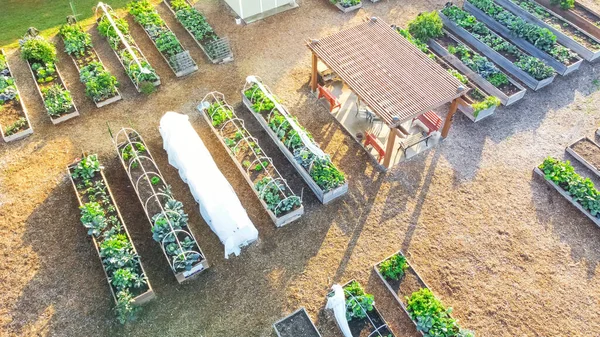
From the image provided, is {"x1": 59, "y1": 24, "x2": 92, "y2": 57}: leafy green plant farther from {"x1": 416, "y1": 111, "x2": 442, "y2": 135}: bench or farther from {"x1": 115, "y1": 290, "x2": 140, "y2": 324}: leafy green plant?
{"x1": 416, "y1": 111, "x2": 442, "y2": 135}: bench

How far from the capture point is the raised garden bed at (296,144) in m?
15.8

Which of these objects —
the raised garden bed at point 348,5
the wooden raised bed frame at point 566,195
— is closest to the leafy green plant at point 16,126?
the raised garden bed at point 348,5

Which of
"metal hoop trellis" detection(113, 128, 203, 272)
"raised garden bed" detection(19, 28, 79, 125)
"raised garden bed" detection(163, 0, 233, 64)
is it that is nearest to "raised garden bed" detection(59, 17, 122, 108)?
"raised garden bed" detection(19, 28, 79, 125)

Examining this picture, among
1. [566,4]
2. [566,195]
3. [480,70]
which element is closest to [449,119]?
[480,70]

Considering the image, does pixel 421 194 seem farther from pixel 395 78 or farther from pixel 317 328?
pixel 317 328

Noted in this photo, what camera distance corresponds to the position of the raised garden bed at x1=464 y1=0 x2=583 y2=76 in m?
20.5

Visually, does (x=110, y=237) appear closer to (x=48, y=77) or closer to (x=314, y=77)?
(x=48, y=77)

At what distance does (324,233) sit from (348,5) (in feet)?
44.4

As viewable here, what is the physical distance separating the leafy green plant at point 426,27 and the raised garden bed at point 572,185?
804 centimetres

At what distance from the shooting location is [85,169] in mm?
15992

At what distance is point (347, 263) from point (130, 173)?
8217mm

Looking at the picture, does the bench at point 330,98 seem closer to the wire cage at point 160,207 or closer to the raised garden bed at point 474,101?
the raised garden bed at point 474,101

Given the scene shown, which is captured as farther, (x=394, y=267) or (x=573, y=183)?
(x=573, y=183)

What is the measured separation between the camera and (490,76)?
19875mm
